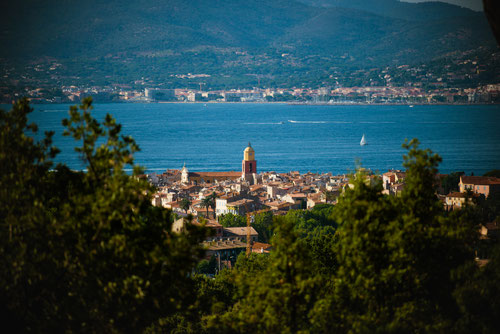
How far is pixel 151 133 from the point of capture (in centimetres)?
10912

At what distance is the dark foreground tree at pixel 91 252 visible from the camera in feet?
24.5

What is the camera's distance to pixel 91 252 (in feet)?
24.2

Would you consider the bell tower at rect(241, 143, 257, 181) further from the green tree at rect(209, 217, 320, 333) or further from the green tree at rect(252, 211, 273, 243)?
the green tree at rect(209, 217, 320, 333)

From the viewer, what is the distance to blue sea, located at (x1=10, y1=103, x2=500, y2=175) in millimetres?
73312

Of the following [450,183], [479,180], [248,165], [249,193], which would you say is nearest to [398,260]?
[479,180]

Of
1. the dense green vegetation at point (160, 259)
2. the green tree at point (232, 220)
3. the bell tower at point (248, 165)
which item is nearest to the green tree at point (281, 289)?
the dense green vegetation at point (160, 259)

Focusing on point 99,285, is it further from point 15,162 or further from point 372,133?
point 372,133

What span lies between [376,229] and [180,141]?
91.4 meters

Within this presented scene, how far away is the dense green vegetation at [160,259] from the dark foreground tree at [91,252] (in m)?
0.02

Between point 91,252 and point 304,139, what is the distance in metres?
93.0

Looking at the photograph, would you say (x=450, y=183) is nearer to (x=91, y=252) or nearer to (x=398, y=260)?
(x=398, y=260)

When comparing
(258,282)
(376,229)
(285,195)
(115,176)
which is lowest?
(285,195)

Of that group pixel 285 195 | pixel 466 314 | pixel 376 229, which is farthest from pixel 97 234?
pixel 285 195

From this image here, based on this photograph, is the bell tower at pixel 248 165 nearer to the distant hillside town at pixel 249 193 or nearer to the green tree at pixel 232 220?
the distant hillside town at pixel 249 193
